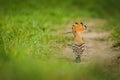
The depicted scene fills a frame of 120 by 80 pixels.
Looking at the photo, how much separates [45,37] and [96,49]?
119 cm

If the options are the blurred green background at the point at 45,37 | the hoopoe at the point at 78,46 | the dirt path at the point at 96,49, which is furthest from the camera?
the dirt path at the point at 96,49

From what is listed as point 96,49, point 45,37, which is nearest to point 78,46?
point 96,49

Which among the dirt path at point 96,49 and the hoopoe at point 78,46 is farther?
the dirt path at point 96,49

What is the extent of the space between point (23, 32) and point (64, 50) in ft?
2.97

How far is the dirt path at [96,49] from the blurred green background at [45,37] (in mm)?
214

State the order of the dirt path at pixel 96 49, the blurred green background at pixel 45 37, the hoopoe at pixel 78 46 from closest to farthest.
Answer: the blurred green background at pixel 45 37 → the hoopoe at pixel 78 46 → the dirt path at pixel 96 49

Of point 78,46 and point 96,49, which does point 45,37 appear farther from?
point 78,46

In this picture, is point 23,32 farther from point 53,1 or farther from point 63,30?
point 53,1

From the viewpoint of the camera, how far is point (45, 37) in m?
12.3

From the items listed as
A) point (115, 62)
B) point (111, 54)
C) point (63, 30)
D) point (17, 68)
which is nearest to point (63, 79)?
point (17, 68)

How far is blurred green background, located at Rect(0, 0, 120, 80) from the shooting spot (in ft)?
28.1

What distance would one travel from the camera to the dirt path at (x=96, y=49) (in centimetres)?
1058

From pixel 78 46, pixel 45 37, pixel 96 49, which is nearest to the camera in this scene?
pixel 78 46

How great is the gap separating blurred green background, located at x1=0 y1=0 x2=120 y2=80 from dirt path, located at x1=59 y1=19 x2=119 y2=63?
0.70 ft
